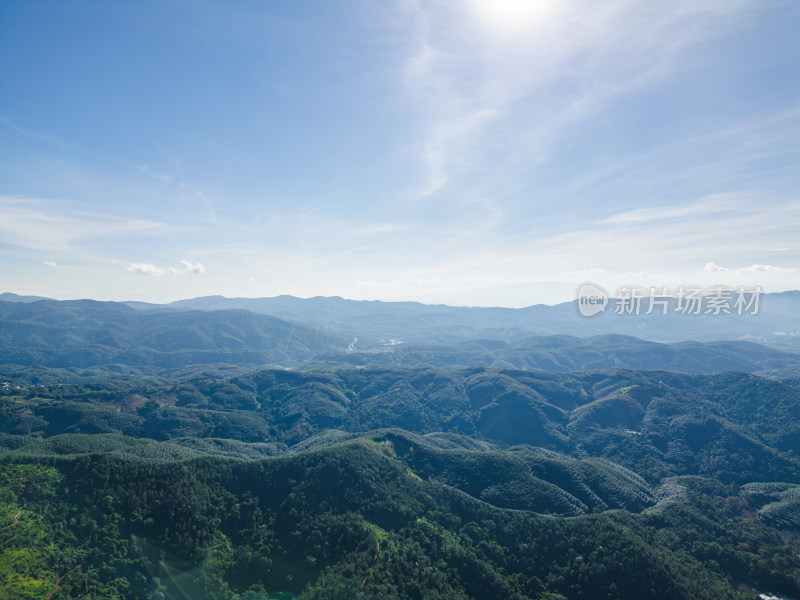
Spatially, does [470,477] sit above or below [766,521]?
above

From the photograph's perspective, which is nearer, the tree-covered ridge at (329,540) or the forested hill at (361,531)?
the forested hill at (361,531)

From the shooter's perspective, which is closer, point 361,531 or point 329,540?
point 329,540

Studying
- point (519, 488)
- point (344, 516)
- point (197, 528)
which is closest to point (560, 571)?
point (519, 488)

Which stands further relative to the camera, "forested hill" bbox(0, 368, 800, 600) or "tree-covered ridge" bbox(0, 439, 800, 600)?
"tree-covered ridge" bbox(0, 439, 800, 600)

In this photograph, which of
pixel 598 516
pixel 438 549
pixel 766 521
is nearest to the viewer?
pixel 438 549

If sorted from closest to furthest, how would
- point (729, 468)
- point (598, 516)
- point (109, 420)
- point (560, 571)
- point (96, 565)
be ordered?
point (96, 565), point (560, 571), point (598, 516), point (729, 468), point (109, 420)

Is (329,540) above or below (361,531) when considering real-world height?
below

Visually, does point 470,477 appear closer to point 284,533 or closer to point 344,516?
point 344,516

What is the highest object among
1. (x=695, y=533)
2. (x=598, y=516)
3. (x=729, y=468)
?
(x=598, y=516)

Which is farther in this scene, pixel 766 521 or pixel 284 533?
pixel 766 521

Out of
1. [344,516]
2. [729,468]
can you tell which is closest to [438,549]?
[344,516]
